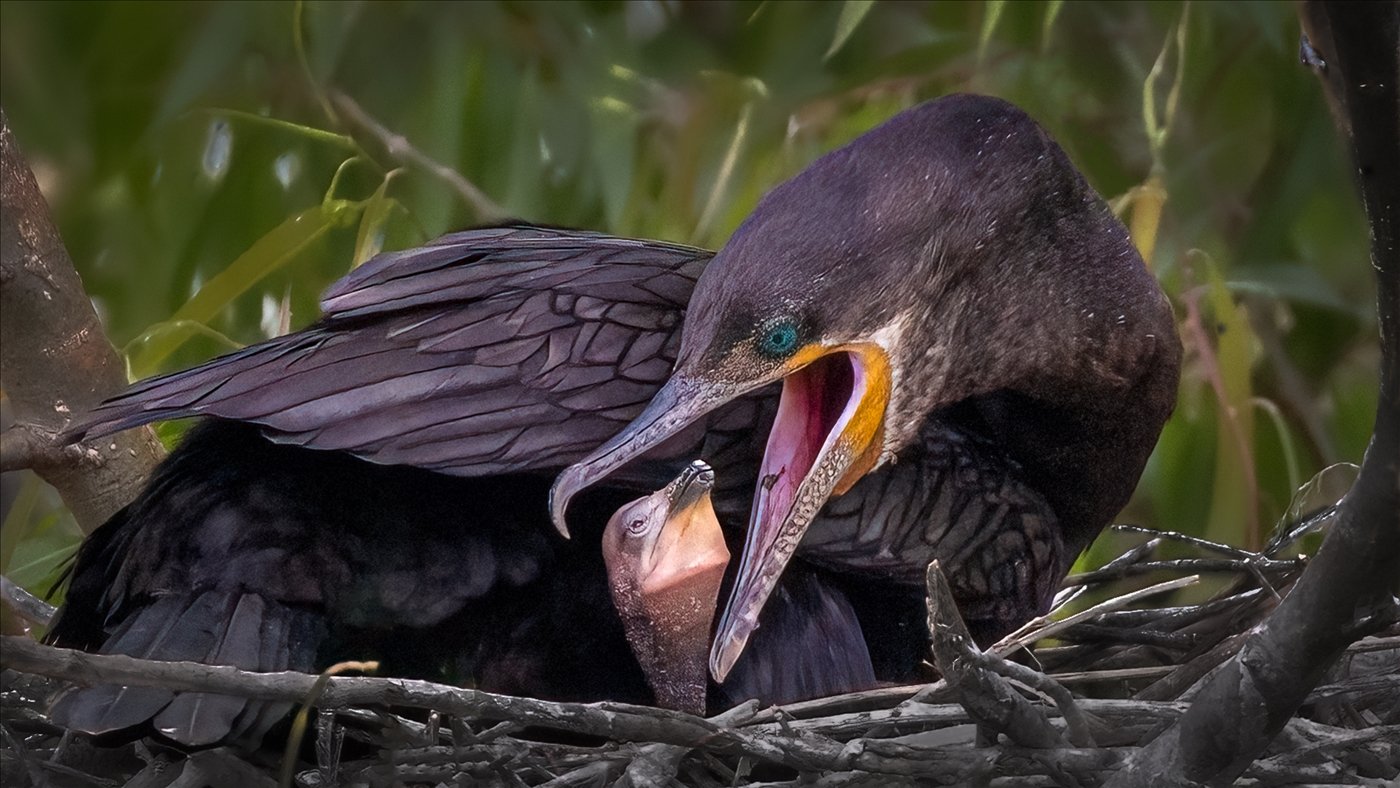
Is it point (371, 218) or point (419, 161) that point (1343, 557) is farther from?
point (419, 161)

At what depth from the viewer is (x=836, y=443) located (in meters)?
1.38

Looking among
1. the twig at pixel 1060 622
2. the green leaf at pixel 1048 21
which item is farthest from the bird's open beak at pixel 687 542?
the green leaf at pixel 1048 21

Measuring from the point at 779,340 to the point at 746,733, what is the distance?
1.08 ft

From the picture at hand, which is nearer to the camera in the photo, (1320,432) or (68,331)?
(68,331)

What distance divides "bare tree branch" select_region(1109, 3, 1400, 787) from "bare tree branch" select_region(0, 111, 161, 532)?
1.02 metres

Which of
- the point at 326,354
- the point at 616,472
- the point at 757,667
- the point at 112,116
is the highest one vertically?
the point at 112,116

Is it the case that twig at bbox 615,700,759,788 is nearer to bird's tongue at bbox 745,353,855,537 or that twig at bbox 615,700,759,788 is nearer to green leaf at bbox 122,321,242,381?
bird's tongue at bbox 745,353,855,537

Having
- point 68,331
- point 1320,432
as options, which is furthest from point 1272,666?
point 1320,432

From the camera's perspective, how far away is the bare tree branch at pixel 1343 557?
0.76 m

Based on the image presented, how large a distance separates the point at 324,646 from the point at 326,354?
22 centimetres

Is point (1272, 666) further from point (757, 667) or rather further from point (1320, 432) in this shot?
point (1320, 432)

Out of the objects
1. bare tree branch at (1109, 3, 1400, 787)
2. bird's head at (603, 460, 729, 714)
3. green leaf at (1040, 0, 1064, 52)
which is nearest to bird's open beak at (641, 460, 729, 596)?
bird's head at (603, 460, 729, 714)

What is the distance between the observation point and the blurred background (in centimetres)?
218

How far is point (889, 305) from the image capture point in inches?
55.4
